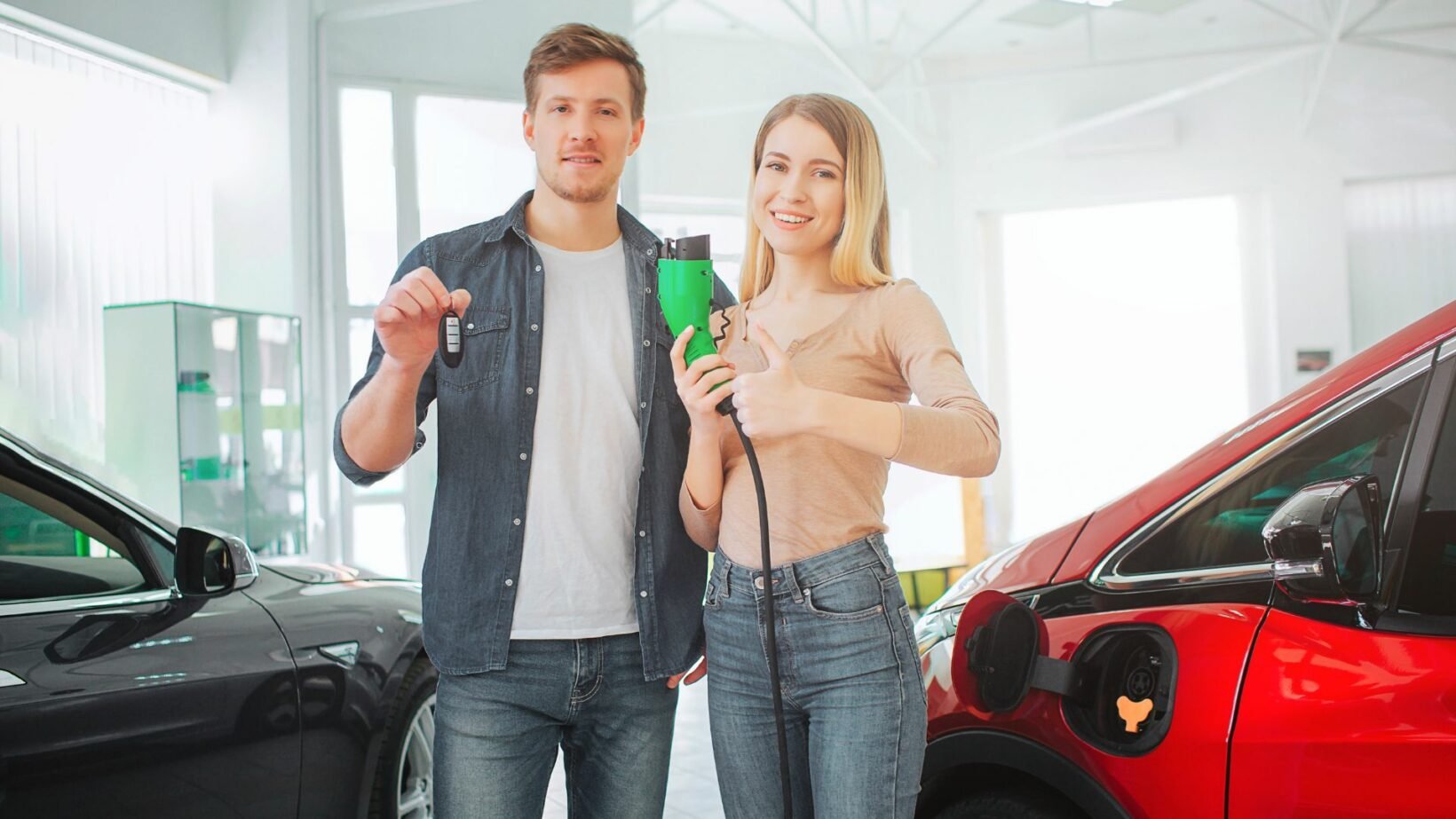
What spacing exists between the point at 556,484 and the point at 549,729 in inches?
14.0

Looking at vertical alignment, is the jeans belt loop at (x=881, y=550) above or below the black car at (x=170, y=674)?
above

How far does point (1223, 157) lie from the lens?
472 inches

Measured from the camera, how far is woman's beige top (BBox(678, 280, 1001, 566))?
153 cm

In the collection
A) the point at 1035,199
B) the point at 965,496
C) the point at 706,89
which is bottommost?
the point at 965,496

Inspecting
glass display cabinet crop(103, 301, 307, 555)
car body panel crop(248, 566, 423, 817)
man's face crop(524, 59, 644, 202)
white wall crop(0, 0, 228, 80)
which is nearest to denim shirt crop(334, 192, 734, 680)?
man's face crop(524, 59, 644, 202)

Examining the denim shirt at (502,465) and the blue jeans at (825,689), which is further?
the denim shirt at (502,465)

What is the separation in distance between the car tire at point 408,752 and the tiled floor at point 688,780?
696mm

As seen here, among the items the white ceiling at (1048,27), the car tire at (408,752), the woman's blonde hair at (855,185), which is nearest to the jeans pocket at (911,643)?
the woman's blonde hair at (855,185)

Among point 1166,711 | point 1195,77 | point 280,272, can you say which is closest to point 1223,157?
point 1195,77

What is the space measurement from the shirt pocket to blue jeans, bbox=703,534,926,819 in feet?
1.50

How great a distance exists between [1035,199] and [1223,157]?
1.85 meters

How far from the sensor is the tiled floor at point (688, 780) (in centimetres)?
410

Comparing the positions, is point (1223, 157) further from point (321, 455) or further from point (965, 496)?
point (321, 455)

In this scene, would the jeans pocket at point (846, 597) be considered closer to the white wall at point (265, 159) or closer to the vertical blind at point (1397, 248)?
the white wall at point (265, 159)
